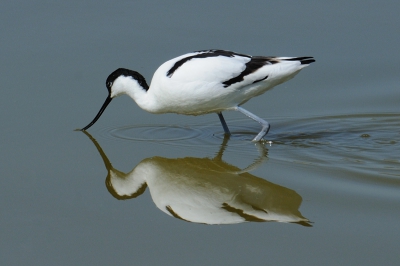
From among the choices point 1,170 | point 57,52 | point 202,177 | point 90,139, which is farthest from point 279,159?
point 57,52

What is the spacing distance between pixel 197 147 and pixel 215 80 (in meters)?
0.66

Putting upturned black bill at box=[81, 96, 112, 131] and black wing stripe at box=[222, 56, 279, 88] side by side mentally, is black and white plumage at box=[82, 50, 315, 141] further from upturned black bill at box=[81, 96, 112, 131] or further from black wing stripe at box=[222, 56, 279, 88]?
upturned black bill at box=[81, 96, 112, 131]

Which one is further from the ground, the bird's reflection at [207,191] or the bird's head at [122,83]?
the bird's head at [122,83]

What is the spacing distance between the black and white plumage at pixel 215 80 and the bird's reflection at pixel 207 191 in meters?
0.57

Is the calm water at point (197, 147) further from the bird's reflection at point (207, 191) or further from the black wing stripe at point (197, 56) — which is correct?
the black wing stripe at point (197, 56)

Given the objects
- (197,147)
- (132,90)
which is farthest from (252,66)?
(132,90)

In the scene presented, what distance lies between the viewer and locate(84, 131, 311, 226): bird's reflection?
17.8ft

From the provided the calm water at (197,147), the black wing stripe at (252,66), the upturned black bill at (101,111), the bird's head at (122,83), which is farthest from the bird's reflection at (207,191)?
the bird's head at (122,83)

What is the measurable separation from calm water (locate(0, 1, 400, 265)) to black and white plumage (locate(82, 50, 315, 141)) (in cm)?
36

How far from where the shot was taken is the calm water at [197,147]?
197 inches

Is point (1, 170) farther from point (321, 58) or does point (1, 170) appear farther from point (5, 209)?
point (321, 58)

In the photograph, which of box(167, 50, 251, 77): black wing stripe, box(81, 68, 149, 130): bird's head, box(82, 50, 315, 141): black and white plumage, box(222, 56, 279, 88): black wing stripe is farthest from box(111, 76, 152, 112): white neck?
box(222, 56, 279, 88): black wing stripe

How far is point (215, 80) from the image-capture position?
23.1 ft

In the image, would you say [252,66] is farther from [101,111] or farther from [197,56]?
[101,111]
